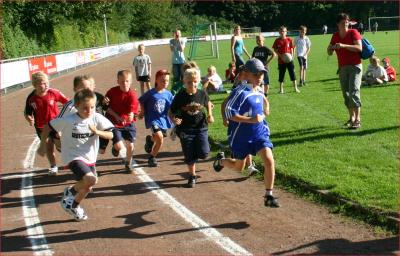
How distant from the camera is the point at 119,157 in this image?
33.3 ft

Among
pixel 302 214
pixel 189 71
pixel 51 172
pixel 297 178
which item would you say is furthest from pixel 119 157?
pixel 302 214

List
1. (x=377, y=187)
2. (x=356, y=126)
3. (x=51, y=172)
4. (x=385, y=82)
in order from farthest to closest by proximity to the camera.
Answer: (x=385, y=82) → (x=356, y=126) → (x=51, y=172) → (x=377, y=187)

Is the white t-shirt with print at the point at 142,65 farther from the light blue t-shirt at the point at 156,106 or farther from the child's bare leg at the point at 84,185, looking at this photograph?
the child's bare leg at the point at 84,185

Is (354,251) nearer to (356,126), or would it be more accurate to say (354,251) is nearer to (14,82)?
(356,126)

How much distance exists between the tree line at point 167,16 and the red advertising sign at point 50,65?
37.8ft

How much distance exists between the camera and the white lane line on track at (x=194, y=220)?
5549 millimetres

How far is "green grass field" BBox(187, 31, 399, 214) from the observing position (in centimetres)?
724

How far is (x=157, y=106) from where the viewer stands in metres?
8.98

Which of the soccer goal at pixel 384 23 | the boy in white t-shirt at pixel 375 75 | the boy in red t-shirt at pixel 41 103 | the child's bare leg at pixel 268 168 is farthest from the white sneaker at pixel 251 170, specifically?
the soccer goal at pixel 384 23

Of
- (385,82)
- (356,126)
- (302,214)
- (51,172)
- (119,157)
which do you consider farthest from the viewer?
(385,82)

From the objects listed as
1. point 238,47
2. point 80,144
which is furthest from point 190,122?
point 238,47

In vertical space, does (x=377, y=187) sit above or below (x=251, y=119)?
below

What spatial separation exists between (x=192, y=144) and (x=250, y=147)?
4.76 feet

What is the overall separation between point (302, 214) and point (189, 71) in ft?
9.12
